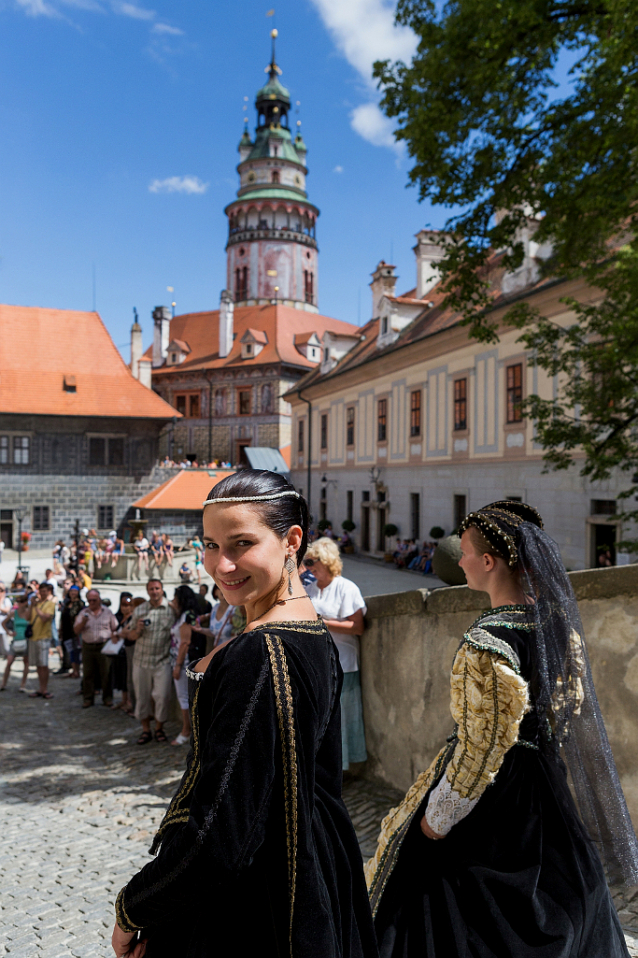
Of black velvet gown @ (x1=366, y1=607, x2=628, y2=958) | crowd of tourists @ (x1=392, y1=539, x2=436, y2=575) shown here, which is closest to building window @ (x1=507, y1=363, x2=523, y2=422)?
crowd of tourists @ (x1=392, y1=539, x2=436, y2=575)

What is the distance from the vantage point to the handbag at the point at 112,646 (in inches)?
372

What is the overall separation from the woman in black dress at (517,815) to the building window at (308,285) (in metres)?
66.5

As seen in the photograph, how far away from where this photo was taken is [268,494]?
6.12ft

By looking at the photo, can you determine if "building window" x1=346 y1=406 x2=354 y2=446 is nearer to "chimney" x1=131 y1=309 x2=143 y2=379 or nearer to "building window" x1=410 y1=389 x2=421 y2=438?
"building window" x1=410 y1=389 x2=421 y2=438

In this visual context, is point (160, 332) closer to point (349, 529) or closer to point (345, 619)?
point (349, 529)

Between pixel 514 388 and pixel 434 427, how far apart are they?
5174 millimetres

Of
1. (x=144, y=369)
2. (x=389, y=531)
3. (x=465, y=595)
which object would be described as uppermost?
(x=144, y=369)

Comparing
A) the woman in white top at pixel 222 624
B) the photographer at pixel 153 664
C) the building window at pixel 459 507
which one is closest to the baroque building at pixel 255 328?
the building window at pixel 459 507

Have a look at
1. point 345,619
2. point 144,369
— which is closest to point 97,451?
point 144,369

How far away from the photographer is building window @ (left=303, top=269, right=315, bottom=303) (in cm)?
6688

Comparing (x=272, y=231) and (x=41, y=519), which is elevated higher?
(x=272, y=231)

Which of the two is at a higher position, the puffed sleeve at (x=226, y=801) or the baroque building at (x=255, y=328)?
the baroque building at (x=255, y=328)

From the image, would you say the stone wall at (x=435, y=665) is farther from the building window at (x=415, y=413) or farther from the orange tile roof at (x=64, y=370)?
the orange tile roof at (x=64, y=370)

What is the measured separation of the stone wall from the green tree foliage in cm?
490
